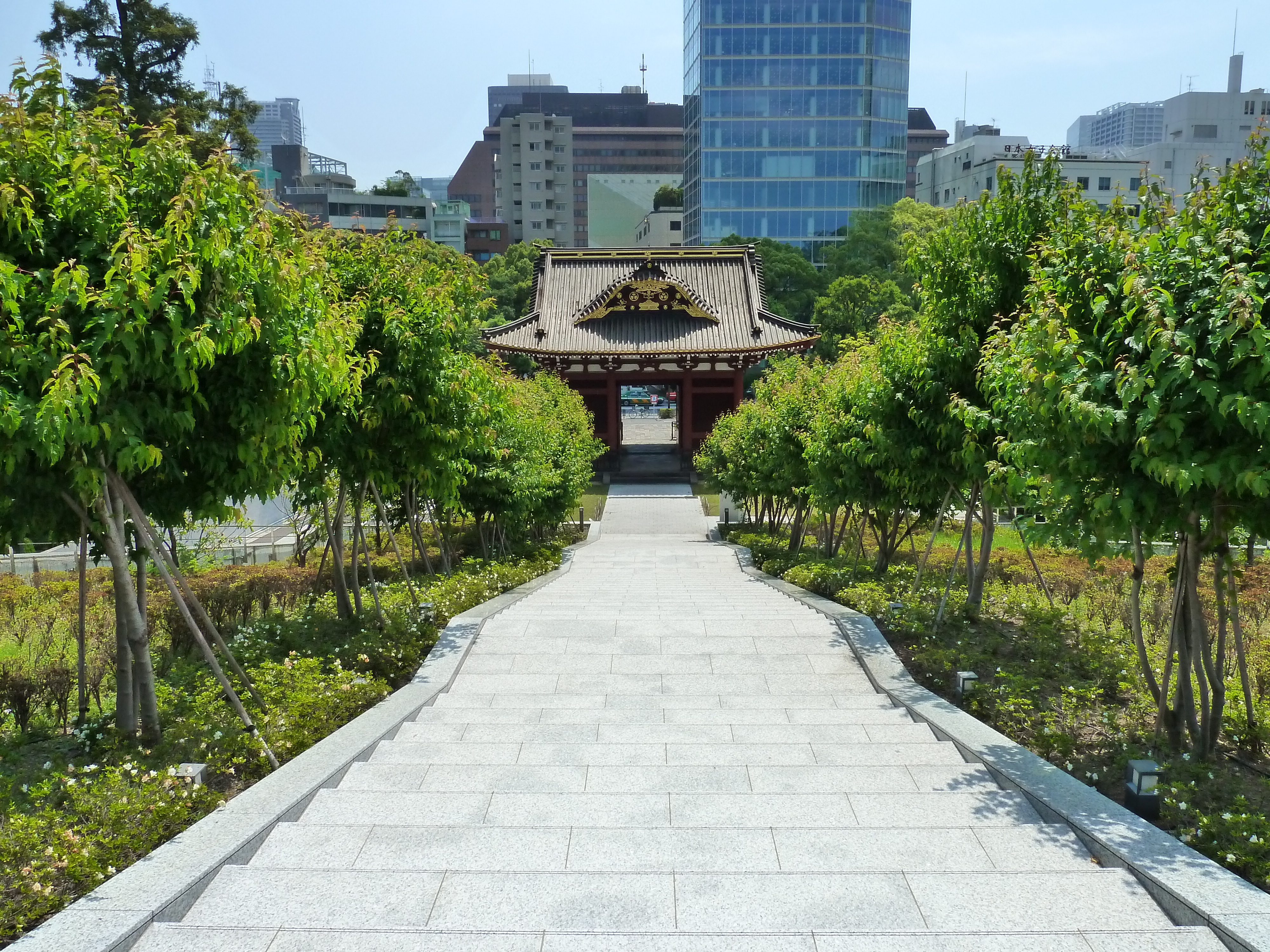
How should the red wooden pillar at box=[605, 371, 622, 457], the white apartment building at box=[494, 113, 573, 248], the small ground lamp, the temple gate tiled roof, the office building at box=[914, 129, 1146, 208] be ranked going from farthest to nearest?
the white apartment building at box=[494, 113, 573, 248] → the office building at box=[914, 129, 1146, 208] → the red wooden pillar at box=[605, 371, 622, 457] → the temple gate tiled roof → the small ground lamp

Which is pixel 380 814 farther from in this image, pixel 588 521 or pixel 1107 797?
pixel 588 521

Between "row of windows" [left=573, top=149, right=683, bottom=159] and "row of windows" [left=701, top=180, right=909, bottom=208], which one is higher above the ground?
"row of windows" [left=573, top=149, right=683, bottom=159]

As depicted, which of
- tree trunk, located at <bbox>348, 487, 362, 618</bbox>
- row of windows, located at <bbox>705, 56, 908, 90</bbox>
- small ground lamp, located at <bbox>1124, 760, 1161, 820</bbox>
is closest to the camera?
small ground lamp, located at <bbox>1124, 760, 1161, 820</bbox>

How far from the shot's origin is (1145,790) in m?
4.42

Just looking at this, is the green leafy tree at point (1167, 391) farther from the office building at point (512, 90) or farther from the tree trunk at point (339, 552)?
the office building at point (512, 90)

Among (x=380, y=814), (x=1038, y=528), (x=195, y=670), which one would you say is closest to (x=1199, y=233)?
(x=1038, y=528)

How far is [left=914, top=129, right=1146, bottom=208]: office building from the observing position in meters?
55.9

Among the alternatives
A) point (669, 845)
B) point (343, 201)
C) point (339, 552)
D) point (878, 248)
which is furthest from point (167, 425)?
point (343, 201)

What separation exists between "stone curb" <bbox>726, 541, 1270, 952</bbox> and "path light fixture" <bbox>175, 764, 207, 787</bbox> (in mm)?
4256

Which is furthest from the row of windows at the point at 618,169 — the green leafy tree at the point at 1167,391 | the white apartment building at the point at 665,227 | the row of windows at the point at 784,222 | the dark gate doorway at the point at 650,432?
the green leafy tree at the point at 1167,391

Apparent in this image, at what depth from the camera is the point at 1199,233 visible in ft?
15.3

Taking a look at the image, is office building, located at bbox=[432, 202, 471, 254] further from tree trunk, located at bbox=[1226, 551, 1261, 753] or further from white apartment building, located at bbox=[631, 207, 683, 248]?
tree trunk, located at bbox=[1226, 551, 1261, 753]

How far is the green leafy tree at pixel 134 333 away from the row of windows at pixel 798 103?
58330mm

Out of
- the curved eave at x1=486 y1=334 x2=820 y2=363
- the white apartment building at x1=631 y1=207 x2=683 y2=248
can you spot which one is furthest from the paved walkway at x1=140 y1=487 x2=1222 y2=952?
the white apartment building at x1=631 y1=207 x2=683 y2=248
